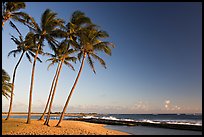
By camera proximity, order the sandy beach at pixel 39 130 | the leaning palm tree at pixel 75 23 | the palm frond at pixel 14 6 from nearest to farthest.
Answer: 1. the sandy beach at pixel 39 130
2. the palm frond at pixel 14 6
3. the leaning palm tree at pixel 75 23

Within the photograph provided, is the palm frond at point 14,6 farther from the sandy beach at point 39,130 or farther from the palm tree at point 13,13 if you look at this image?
the sandy beach at point 39,130

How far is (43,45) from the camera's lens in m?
22.2

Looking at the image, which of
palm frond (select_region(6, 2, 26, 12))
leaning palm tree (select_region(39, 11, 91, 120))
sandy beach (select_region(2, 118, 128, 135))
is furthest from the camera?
leaning palm tree (select_region(39, 11, 91, 120))

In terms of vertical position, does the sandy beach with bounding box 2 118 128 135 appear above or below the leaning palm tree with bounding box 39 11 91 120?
below

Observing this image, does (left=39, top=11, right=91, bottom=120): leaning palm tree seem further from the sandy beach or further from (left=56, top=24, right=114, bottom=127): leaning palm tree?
the sandy beach

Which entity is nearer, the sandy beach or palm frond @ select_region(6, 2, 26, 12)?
the sandy beach

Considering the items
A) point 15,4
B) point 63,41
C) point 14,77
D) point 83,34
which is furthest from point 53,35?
point 14,77

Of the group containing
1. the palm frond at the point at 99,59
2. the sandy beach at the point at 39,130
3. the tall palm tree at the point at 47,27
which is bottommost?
the sandy beach at the point at 39,130

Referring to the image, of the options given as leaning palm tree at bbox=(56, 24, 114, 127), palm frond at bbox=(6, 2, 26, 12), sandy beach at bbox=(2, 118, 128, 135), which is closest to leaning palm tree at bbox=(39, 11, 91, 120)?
leaning palm tree at bbox=(56, 24, 114, 127)

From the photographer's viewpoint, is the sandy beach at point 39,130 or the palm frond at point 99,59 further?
the palm frond at point 99,59

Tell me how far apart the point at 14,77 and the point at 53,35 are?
8804 mm

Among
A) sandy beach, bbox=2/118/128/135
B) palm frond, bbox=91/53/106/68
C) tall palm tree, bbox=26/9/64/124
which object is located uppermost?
tall palm tree, bbox=26/9/64/124

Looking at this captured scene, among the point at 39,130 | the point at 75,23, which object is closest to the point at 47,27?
the point at 75,23

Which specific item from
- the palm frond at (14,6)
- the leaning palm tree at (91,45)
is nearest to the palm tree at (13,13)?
the palm frond at (14,6)
